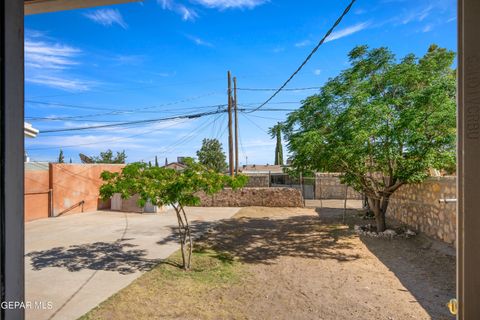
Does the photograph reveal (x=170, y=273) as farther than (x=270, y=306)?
Yes

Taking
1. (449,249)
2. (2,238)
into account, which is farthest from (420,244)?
(2,238)

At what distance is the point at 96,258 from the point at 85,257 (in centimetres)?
31

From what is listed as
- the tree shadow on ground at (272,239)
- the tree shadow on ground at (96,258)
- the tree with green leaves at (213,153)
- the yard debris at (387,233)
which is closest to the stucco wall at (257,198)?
the tree shadow on ground at (272,239)

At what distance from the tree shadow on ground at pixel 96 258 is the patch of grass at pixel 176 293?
2.02 ft

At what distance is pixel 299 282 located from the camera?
4.89 meters

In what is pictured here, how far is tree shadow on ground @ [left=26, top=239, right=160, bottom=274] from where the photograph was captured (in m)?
5.74

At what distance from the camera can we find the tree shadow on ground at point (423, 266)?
4.09 meters

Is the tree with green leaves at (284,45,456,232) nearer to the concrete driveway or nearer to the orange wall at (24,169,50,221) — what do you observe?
the concrete driveway

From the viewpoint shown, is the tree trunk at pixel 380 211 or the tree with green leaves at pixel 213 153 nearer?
the tree trunk at pixel 380 211

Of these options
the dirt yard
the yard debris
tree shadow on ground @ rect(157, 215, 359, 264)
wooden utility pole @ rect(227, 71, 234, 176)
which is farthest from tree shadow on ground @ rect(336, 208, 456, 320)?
wooden utility pole @ rect(227, 71, 234, 176)

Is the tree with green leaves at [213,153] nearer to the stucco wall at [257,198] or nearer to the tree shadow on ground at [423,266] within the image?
the stucco wall at [257,198]

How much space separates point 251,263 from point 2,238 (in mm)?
5749

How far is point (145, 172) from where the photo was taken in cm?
596

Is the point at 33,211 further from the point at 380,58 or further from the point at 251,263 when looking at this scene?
the point at 380,58
